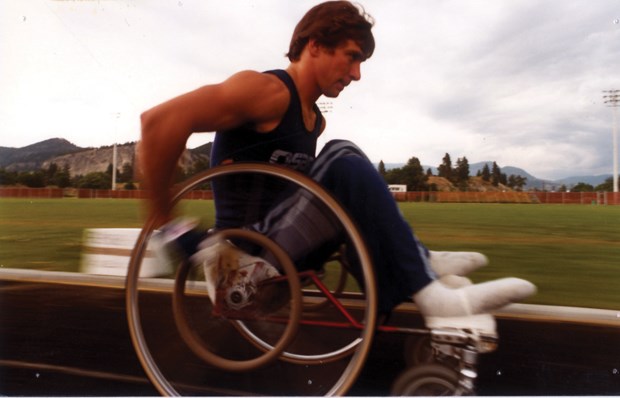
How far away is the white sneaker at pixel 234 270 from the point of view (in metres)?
1.49

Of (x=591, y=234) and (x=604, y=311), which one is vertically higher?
(x=591, y=234)

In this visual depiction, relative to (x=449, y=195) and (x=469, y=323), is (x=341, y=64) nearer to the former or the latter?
(x=449, y=195)

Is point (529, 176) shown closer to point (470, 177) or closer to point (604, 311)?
point (470, 177)

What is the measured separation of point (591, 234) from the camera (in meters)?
2.09

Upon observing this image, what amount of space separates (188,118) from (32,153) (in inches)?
22.7

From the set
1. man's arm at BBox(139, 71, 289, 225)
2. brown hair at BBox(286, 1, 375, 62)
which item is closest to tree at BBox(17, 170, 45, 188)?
man's arm at BBox(139, 71, 289, 225)

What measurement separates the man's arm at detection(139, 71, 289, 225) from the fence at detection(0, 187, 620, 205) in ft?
0.34

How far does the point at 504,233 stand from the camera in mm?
2186

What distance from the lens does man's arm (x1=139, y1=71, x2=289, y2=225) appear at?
1.44m

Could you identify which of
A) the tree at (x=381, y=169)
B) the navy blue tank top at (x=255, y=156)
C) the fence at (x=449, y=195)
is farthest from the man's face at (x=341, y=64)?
the fence at (x=449, y=195)

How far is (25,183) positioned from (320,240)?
966 millimetres

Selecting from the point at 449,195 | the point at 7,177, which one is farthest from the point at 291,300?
the point at 7,177

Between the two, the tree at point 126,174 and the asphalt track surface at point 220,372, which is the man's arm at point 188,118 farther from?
the asphalt track surface at point 220,372

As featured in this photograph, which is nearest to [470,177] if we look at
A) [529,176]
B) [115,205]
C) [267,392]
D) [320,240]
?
[529,176]
